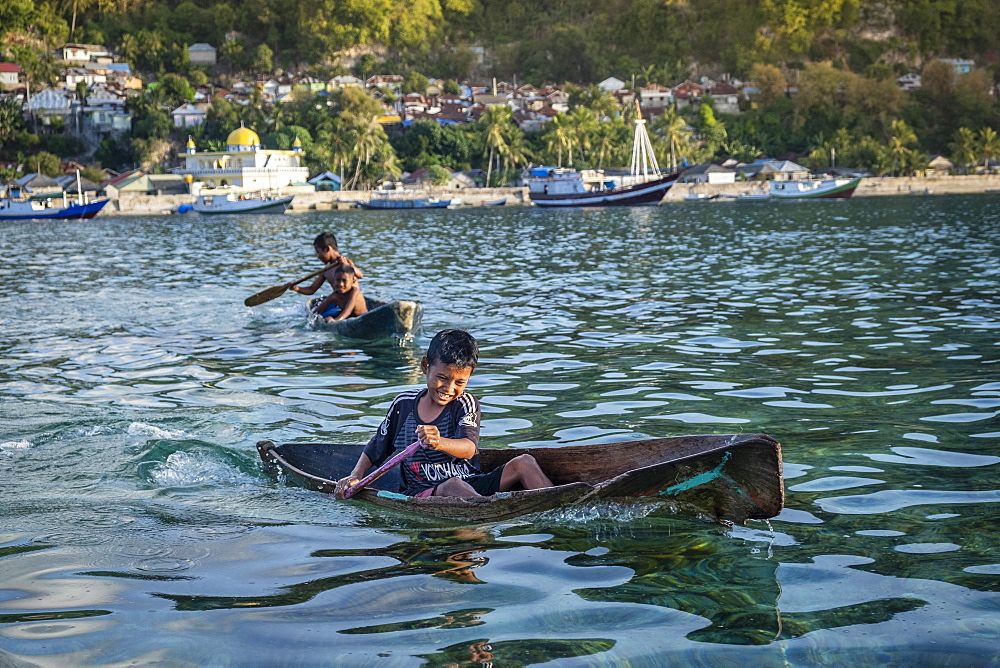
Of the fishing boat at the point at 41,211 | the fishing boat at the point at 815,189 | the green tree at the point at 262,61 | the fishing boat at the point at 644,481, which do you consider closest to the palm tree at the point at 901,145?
the fishing boat at the point at 815,189

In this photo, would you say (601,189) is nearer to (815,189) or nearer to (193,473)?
(815,189)

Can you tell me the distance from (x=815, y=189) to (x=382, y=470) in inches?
3058

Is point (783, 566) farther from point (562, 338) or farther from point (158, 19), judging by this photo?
point (158, 19)

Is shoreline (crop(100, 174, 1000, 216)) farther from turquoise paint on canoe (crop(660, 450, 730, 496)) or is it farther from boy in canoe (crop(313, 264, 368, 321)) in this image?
turquoise paint on canoe (crop(660, 450, 730, 496))

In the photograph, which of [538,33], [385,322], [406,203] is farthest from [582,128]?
[385,322]

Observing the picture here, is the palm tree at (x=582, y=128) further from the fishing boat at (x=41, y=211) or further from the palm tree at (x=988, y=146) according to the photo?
the fishing boat at (x=41, y=211)

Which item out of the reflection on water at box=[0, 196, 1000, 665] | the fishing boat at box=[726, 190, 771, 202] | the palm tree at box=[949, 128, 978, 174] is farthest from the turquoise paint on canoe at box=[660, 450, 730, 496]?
the palm tree at box=[949, 128, 978, 174]

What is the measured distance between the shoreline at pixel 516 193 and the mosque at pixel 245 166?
7.17m

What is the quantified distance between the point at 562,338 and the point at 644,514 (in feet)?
27.0

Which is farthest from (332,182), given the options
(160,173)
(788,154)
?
(788,154)

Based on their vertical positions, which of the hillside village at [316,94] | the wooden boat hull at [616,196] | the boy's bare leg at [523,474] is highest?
the hillside village at [316,94]

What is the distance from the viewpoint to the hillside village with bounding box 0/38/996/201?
92.1 m

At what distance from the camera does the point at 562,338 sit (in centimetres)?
1438

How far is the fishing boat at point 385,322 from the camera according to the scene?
46.3ft
